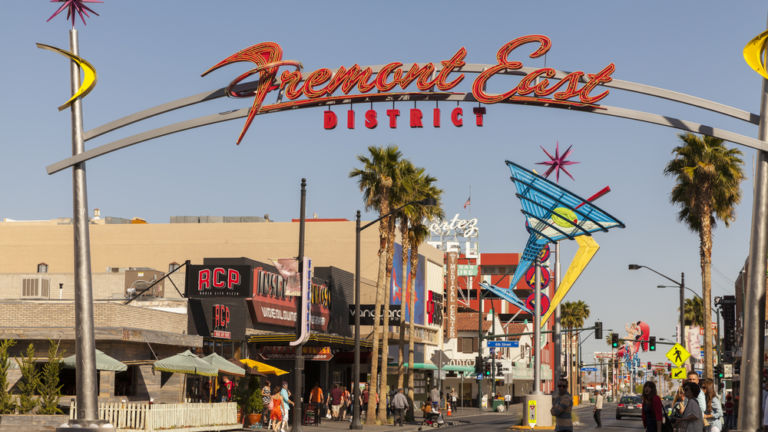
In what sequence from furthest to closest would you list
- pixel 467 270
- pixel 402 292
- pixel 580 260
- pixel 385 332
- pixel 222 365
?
pixel 467 270 < pixel 402 292 < pixel 580 260 < pixel 385 332 < pixel 222 365

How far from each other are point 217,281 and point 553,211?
15.1 meters

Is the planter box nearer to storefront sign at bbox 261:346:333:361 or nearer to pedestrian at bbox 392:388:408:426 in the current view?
storefront sign at bbox 261:346:333:361

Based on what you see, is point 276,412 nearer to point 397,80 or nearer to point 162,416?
point 162,416

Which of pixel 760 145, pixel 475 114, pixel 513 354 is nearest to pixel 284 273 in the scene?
pixel 475 114

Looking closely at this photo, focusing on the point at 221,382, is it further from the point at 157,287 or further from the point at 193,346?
the point at 157,287

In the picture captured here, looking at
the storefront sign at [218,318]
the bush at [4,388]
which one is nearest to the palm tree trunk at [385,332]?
the storefront sign at [218,318]

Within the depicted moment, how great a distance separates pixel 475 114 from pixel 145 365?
61.7 feet

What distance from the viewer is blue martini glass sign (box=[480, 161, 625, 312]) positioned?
144 ft

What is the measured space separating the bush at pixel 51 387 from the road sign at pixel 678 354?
2159 centimetres

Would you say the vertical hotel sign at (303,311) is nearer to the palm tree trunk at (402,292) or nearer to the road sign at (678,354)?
the road sign at (678,354)

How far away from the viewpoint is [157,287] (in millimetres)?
49219

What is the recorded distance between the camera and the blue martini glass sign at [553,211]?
4403 centimetres

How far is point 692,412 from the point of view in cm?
1720

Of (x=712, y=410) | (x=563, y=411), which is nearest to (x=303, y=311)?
(x=563, y=411)
